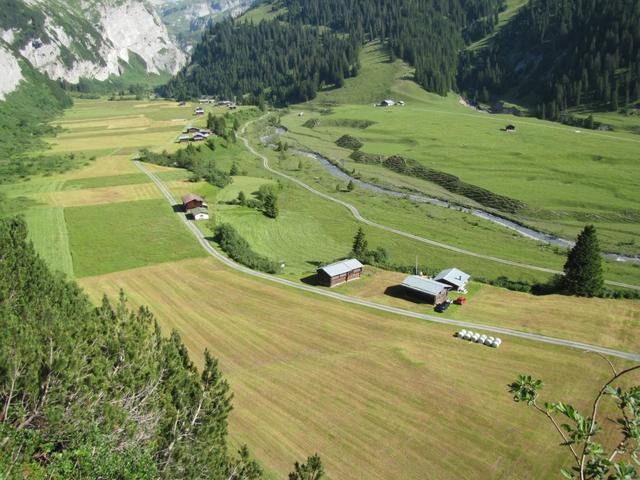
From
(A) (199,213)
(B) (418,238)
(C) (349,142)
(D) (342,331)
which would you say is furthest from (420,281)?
(C) (349,142)

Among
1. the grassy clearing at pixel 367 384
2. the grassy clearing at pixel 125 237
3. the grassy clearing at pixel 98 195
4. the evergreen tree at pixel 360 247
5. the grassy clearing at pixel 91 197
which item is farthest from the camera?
the grassy clearing at pixel 98 195

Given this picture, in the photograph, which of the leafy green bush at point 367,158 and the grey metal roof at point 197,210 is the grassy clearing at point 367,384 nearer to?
the grey metal roof at point 197,210

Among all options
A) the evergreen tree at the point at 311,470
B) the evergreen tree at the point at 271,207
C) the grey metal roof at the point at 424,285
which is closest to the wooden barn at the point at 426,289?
the grey metal roof at the point at 424,285

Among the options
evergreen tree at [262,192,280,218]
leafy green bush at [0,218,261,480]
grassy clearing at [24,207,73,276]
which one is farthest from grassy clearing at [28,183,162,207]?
leafy green bush at [0,218,261,480]

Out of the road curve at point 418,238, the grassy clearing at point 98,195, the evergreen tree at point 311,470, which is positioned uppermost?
the evergreen tree at point 311,470

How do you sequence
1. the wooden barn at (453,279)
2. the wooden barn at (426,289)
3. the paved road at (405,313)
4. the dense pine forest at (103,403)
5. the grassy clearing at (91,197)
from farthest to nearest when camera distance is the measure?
the grassy clearing at (91,197)
the wooden barn at (453,279)
the wooden barn at (426,289)
the paved road at (405,313)
the dense pine forest at (103,403)

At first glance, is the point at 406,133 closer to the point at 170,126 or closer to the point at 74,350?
the point at 170,126

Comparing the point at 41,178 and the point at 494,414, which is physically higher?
the point at 41,178

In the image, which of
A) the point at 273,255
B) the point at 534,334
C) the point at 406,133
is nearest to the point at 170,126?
the point at 406,133
